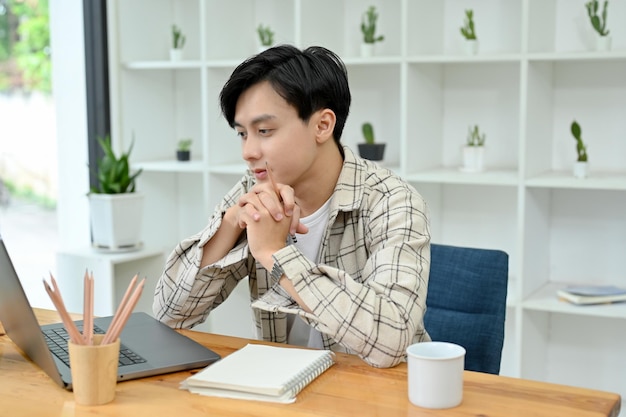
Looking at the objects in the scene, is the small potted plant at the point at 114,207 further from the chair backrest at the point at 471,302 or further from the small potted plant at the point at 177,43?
the chair backrest at the point at 471,302

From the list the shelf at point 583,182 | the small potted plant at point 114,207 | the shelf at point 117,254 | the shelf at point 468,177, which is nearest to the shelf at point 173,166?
the small potted plant at point 114,207

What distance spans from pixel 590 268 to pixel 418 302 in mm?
1573

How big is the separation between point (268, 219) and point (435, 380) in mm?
530

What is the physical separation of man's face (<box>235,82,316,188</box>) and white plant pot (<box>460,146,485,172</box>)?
1248mm

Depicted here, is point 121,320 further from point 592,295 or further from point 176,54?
point 176,54

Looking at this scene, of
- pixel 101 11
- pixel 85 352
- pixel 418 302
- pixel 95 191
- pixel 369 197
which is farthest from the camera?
pixel 101 11

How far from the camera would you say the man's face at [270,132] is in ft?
5.64

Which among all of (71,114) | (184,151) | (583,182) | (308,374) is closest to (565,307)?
(583,182)

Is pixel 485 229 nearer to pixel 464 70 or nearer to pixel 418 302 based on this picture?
pixel 464 70

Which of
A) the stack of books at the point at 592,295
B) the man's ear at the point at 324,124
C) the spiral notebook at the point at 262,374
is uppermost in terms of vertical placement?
the man's ear at the point at 324,124

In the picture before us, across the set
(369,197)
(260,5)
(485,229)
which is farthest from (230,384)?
(260,5)

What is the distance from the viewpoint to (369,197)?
1.75 metres

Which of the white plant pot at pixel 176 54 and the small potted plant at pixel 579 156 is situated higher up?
the white plant pot at pixel 176 54

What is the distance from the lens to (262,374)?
1.30 meters
